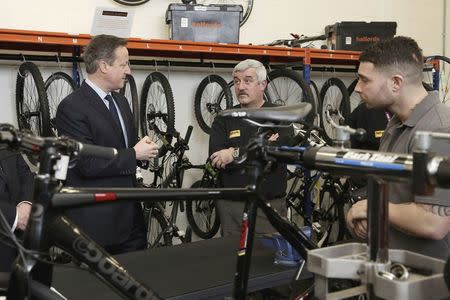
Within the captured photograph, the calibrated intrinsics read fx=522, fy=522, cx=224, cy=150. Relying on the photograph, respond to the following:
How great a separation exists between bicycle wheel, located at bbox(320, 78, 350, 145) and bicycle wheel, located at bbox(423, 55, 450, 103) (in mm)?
842

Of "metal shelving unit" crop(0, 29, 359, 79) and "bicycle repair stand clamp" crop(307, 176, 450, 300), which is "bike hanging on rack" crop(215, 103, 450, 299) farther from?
"metal shelving unit" crop(0, 29, 359, 79)

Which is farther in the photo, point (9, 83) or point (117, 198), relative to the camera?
point (9, 83)

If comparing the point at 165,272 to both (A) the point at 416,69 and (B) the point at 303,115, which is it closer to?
(B) the point at 303,115

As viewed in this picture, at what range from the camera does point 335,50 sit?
5.02 metres

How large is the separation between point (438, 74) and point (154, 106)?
121 inches

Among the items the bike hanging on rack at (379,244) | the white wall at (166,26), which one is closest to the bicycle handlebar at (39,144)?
the bike hanging on rack at (379,244)

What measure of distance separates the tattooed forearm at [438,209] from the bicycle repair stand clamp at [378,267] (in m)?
0.43

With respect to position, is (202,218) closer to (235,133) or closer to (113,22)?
(235,133)

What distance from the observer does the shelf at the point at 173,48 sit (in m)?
3.52

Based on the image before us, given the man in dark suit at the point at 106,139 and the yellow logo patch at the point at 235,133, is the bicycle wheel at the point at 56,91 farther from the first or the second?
the yellow logo patch at the point at 235,133

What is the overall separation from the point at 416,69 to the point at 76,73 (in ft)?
9.67

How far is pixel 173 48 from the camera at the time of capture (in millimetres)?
4055

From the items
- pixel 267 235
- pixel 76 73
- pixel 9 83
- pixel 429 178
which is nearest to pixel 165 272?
pixel 267 235

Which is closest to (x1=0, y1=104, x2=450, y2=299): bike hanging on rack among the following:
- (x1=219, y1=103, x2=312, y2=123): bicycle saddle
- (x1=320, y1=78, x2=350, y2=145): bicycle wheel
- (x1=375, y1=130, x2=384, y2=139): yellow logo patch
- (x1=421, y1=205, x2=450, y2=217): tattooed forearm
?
(x1=219, y1=103, x2=312, y2=123): bicycle saddle
